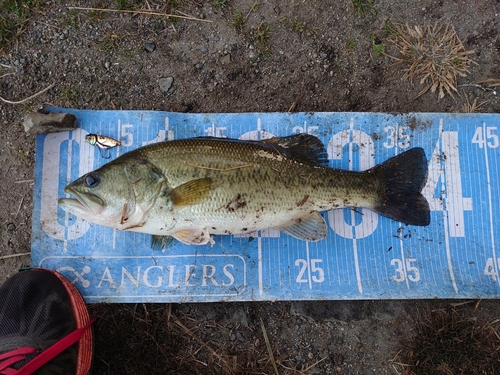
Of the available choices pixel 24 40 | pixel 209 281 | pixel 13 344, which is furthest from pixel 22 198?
pixel 209 281

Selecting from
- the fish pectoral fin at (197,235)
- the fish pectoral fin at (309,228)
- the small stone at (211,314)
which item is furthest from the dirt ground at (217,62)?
the fish pectoral fin at (197,235)

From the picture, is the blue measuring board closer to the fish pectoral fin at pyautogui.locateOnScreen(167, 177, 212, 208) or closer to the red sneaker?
the red sneaker

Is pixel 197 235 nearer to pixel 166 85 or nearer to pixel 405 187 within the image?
pixel 166 85

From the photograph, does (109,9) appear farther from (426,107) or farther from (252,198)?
(426,107)

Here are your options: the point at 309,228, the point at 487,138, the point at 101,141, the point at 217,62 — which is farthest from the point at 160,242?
the point at 487,138

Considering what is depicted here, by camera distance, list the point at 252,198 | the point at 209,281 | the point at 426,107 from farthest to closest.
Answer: the point at 426,107
the point at 209,281
the point at 252,198
